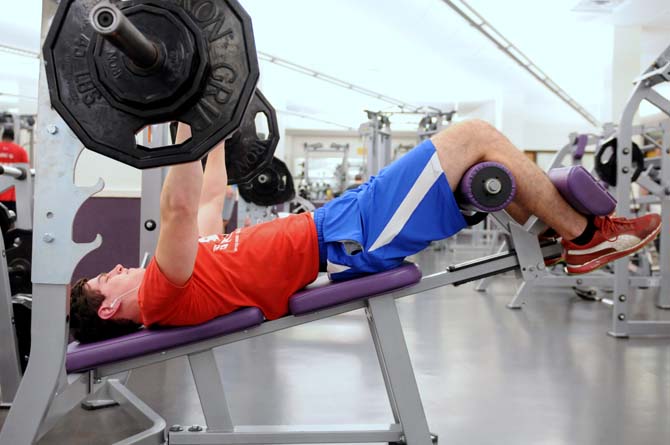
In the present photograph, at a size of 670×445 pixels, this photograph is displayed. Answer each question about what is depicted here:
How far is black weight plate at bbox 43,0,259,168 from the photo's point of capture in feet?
3.21

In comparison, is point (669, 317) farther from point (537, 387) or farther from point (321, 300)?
point (321, 300)

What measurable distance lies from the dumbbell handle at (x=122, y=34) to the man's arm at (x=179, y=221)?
0.97ft

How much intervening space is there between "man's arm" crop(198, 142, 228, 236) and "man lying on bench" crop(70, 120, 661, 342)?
1.05 feet

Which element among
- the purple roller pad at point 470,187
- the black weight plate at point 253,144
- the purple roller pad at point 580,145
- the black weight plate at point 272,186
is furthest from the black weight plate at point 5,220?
the purple roller pad at point 580,145

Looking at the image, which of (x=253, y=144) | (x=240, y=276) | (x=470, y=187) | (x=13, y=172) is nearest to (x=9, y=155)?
(x=13, y=172)

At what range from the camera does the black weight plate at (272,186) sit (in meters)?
3.63

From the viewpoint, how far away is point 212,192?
193cm

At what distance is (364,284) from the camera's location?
55.6 inches

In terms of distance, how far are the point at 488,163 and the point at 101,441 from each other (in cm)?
131

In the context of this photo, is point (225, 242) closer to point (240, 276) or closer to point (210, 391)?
point (240, 276)

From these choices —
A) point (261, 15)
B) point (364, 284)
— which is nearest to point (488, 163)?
point (364, 284)

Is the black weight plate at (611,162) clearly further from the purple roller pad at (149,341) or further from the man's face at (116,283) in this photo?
the man's face at (116,283)

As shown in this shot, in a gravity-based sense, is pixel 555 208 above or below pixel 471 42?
below

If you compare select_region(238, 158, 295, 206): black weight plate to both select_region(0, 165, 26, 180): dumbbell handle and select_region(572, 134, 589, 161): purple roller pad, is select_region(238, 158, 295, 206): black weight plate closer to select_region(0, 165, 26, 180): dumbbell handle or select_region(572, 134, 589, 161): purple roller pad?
select_region(0, 165, 26, 180): dumbbell handle
